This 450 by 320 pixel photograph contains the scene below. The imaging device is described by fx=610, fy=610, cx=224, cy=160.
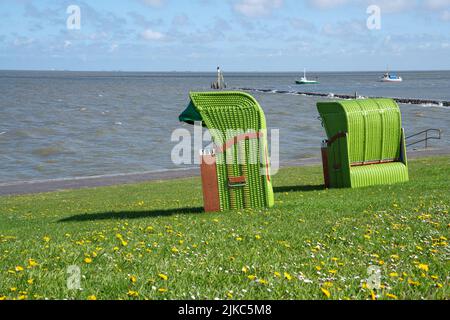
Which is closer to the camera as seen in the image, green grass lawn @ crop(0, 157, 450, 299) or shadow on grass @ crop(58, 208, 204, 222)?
green grass lawn @ crop(0, 157, 450, 299)

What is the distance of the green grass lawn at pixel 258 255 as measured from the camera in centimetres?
567

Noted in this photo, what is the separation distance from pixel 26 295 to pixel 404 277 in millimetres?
3665

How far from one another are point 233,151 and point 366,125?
6424mm

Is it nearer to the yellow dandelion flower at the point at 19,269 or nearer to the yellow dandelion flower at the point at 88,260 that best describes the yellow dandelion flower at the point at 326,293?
the yellow dandelion flower at the point at 88,260

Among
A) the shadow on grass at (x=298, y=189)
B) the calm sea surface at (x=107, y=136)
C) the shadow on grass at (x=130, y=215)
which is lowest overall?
the calm sea surface at (x=107, y=136)

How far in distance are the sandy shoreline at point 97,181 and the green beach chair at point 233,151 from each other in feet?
46.1

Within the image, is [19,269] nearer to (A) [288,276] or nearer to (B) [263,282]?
(B) [263,282]

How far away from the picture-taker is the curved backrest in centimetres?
1862

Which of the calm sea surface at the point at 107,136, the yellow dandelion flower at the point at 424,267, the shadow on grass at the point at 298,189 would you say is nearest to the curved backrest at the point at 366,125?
the shadow on grass at the point at 298,189

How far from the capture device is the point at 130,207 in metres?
17.8

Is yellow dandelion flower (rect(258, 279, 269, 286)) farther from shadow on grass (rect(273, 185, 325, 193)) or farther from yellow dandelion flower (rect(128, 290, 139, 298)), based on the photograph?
shadow on grass (rect(273, 185, 325, 193))

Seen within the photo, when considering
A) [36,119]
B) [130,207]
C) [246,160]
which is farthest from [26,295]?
[36,119]

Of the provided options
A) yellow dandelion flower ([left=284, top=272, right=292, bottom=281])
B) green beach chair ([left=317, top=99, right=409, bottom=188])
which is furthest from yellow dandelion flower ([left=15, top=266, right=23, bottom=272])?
green beach chair ([left=317, top=99, right=409, bottom=188])
